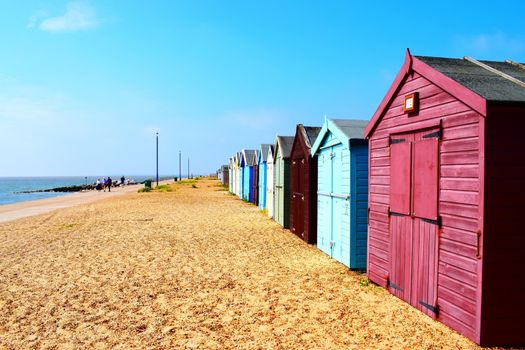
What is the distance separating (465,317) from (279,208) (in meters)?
11.4

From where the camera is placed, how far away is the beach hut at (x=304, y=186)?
1179 cm

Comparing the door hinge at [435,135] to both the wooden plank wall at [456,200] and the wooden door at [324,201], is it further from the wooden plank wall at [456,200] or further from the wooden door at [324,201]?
the wooden door at [324,201]

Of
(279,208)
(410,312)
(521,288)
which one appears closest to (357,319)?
(410,312)

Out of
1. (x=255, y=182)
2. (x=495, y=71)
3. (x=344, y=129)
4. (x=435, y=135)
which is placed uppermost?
(x=495, y=71)

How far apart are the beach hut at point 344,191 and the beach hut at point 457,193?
155 cm

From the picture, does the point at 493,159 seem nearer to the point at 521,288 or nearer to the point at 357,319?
the point at 521,288

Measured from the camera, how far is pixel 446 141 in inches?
210

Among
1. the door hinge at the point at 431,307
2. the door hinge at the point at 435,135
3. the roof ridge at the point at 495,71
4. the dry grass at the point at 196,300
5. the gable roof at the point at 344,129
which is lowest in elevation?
the dry grass at the point at 196,300

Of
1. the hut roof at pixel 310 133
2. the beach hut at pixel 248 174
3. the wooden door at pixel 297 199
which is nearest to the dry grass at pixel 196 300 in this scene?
the wooden door at pixel 297 199

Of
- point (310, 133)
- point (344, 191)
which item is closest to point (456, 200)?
point (344, 191)

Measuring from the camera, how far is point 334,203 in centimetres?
972

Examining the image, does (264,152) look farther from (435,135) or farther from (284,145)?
(435,135)

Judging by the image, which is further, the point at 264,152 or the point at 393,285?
the point at 264,152

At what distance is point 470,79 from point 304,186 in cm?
742
